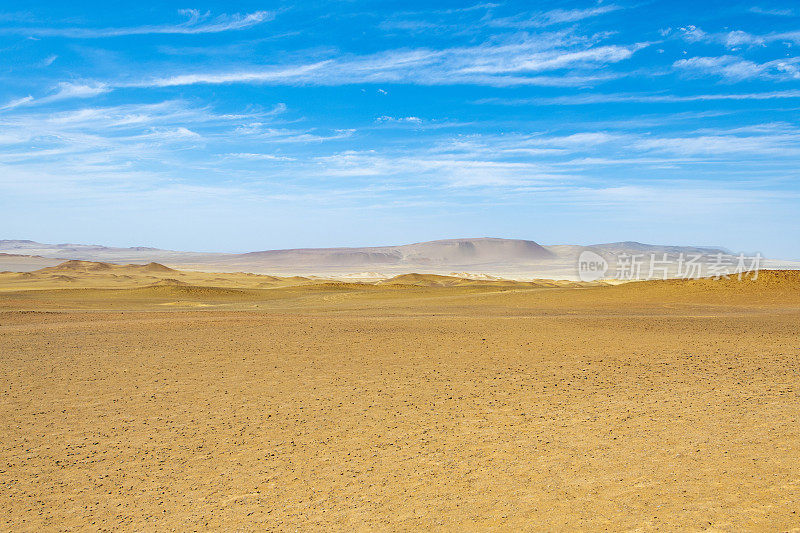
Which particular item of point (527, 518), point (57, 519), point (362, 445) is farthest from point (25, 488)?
point (527, 518)

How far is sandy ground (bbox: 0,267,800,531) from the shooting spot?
6.07 meters

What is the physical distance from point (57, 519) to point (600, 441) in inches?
234

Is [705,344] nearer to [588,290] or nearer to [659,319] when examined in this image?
[659,319]

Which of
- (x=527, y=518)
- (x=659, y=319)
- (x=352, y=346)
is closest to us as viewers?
(x=527, y=518)

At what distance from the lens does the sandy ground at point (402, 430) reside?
19.9 ft

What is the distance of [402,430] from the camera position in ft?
28.5

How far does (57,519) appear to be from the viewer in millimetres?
6098
